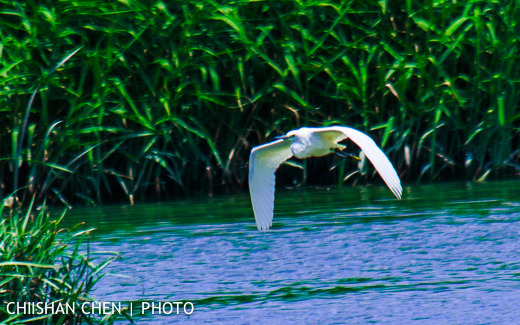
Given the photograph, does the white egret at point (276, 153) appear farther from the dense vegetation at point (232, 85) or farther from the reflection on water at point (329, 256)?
the dense vegetation at point (232, 85)

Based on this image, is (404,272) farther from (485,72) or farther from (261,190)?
(485,72)

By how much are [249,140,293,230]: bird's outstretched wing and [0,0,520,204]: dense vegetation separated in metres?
1.89

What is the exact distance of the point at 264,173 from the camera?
5766 millimetres

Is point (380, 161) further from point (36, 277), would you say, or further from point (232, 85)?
point (232, 85)

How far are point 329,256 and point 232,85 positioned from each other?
2562 mm

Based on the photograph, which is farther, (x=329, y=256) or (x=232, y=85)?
(x=232, y=85)

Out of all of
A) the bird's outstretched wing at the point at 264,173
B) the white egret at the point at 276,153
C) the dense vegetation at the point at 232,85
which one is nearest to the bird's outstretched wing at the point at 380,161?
the white egret at the point at 276,153

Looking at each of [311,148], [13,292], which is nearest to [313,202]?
[311,148]

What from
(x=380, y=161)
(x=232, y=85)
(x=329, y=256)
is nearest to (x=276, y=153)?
(x=329, y=256)

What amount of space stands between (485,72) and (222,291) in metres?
3.85

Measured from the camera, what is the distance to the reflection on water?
185 inches

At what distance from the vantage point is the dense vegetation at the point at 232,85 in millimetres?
7473

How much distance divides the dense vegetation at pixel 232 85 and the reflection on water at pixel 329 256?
40 centimetres

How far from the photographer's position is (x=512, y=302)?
4.66 meters
